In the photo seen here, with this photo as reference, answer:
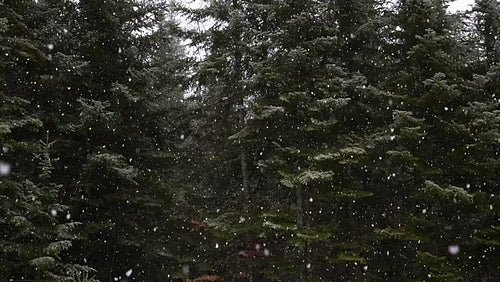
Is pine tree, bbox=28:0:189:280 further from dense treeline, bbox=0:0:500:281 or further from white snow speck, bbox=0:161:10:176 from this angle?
white snow speck, bbox=0:161:10:176

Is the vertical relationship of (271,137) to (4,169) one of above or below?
above

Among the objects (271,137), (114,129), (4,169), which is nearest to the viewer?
(4,169)

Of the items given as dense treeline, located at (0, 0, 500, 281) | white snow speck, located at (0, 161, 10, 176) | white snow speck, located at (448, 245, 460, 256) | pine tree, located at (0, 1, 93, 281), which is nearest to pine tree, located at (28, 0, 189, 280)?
dense treeline, located at (0, 0, 500, 281)

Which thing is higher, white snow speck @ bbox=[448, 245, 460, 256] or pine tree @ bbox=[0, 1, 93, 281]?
pine tree @ bbox=[0, 1, 93, 281]

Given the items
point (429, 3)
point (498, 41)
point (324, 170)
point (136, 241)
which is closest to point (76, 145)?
point (136, 241)

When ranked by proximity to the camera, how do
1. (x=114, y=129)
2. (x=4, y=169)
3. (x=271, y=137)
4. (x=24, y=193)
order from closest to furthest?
(x=24, y=193), (x=4, y=169), (x=114, y=129), (x=271, y=137)

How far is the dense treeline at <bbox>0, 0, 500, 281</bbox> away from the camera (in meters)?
13.1

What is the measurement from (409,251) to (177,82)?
35.1ft

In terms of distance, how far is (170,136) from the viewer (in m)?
17.9

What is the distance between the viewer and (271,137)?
15.0 m

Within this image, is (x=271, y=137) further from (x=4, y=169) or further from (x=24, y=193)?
(x=4, y=169)

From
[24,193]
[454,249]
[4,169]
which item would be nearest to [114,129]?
[4,169]

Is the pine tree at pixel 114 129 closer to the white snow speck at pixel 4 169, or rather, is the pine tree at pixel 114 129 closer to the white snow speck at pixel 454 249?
the white snow speck at pixel 4 169

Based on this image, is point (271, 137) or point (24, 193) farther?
point (271, 137)
